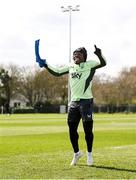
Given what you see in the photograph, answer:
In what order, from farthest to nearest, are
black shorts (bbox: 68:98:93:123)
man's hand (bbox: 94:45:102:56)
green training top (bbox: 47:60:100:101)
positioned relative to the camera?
green training top (bbox: 47:60:100:101) → black shorts (bbox: 68:98:93:123) → man's hand (bbox: 94:45:102:56)

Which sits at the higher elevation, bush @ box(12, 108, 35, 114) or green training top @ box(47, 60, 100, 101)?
green training top @ box(47, 60, 100, 101)

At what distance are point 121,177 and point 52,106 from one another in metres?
126

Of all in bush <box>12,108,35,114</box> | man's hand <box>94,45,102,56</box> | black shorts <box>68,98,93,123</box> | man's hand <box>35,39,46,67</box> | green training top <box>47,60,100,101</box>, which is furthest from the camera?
bush <box>12,108,35,114</box>

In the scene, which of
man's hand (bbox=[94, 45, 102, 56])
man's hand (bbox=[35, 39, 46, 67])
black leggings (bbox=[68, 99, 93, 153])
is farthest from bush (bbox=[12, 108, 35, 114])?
man's hand (bbox=[94, 45, 102, 56])

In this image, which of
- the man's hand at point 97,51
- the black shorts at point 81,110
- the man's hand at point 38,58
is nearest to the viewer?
the man's hand at point 97,51

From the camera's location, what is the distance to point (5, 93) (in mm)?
136625

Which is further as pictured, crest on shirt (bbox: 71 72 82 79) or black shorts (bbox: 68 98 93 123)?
crest on shirt (bbox: 71 72 82 79)

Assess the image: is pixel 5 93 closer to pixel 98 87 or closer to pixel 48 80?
pixel 48 80

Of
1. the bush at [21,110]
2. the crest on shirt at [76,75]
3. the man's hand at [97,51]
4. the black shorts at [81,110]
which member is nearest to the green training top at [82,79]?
the crest on shirt at [76,75]

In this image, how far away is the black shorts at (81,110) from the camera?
38.4ft

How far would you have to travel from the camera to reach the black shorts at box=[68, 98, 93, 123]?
1172cm

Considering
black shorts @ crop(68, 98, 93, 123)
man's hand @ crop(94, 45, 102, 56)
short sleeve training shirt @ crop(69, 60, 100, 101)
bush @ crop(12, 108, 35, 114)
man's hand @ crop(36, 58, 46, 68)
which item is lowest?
bush @ crop(12, 108, 35, 114)

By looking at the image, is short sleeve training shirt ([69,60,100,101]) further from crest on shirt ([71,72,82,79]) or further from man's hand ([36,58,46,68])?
man's hand ([36,58,46,68])

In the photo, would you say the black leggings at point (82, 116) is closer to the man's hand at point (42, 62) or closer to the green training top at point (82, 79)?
the green training top at point (82, 79)
